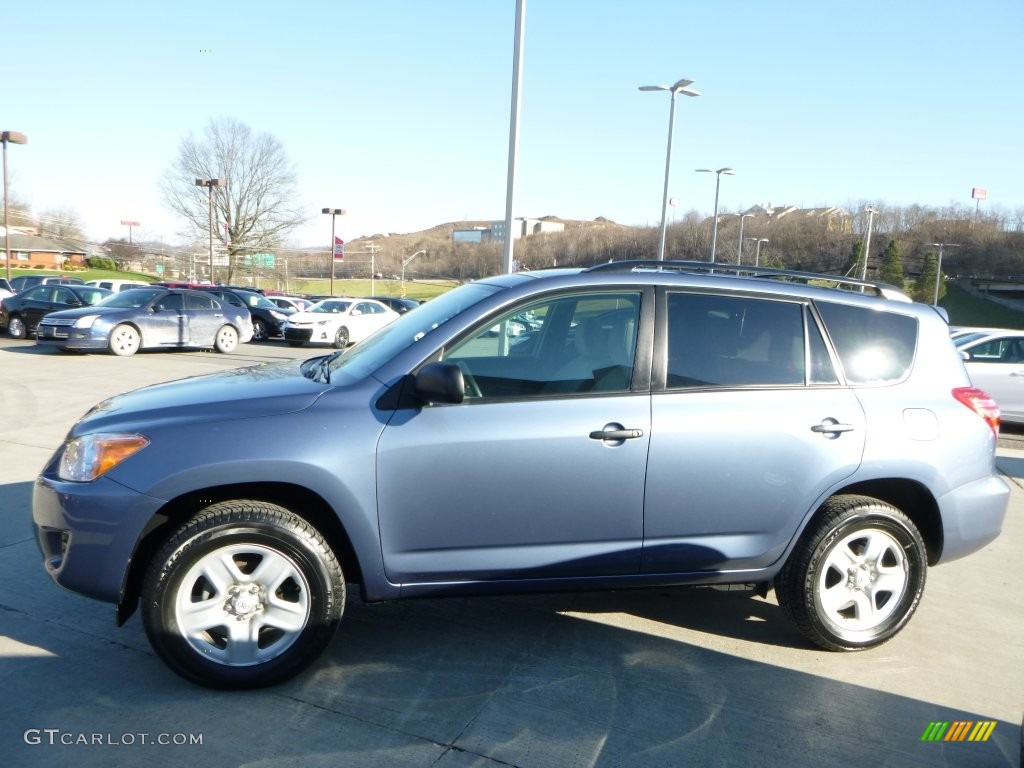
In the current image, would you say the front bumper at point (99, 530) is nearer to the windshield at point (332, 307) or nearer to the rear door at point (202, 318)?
the rear door at point (202, 318)

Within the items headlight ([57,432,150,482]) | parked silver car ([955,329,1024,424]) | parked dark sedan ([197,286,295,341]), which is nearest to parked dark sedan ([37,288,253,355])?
parked dark sedan ([197,286,295,341])

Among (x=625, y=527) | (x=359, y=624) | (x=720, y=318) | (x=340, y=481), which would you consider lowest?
(x=359, y=624)

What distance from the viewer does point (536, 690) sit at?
3.30 metres

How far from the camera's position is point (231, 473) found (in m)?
3.08

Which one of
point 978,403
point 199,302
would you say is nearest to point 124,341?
point 199,302

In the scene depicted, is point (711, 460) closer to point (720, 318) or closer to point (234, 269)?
point (720, 318)

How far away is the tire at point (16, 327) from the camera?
18844 millimetres

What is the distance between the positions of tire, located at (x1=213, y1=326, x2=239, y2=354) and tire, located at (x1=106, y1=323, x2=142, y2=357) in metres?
2.00

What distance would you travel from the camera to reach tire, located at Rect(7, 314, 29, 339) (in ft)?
61.8

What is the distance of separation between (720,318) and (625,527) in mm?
1091

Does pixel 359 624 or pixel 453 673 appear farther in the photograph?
pixel 359 624

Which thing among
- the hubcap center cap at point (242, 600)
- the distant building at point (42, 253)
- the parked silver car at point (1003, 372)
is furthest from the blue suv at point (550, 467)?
the distant building at point (42, 253)

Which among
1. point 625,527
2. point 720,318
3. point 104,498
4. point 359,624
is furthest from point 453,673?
point 720,318

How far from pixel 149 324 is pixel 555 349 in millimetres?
15539
